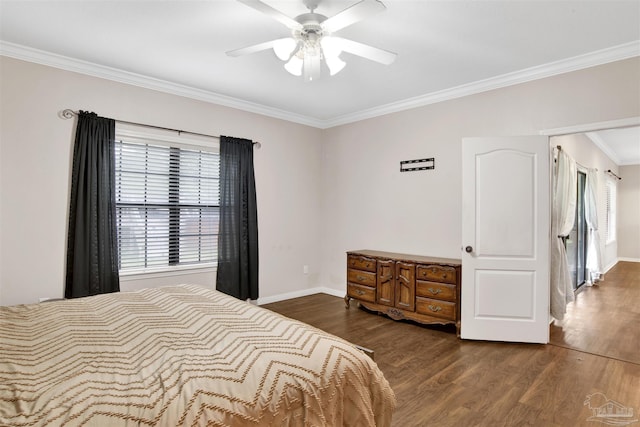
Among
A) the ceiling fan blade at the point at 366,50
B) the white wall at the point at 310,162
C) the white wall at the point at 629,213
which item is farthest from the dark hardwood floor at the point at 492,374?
the white wall at the point at 629,213

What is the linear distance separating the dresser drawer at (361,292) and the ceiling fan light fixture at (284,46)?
2.97 m

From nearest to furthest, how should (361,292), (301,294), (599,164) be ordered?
(361,292) < (301,294) < (599,164)

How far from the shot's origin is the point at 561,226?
471cm

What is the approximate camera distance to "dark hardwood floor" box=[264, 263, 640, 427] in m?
2.24

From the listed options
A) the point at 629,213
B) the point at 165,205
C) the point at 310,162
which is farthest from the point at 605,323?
the point at 629,213

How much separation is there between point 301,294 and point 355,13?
4.09 m

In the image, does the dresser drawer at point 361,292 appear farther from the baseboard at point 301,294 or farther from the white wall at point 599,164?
the white wall at point 599,164

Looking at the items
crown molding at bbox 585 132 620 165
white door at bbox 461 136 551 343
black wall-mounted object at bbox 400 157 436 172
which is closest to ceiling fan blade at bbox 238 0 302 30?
white door at bbox 461 136 551 343

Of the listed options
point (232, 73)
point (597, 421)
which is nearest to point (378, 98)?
point (232, 73)

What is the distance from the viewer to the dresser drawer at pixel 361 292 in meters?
4.43

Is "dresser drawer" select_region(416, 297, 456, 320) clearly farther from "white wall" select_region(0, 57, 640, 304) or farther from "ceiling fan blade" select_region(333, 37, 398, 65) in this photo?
"ceiling fan blade" select_region(333, 37, 398, 65)

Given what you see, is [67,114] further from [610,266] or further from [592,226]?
[610,266]

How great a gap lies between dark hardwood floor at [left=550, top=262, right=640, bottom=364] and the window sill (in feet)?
12.6

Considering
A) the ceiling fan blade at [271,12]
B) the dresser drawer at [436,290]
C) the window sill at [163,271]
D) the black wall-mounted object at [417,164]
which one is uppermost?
the ceiling fan blade at [271,12]
